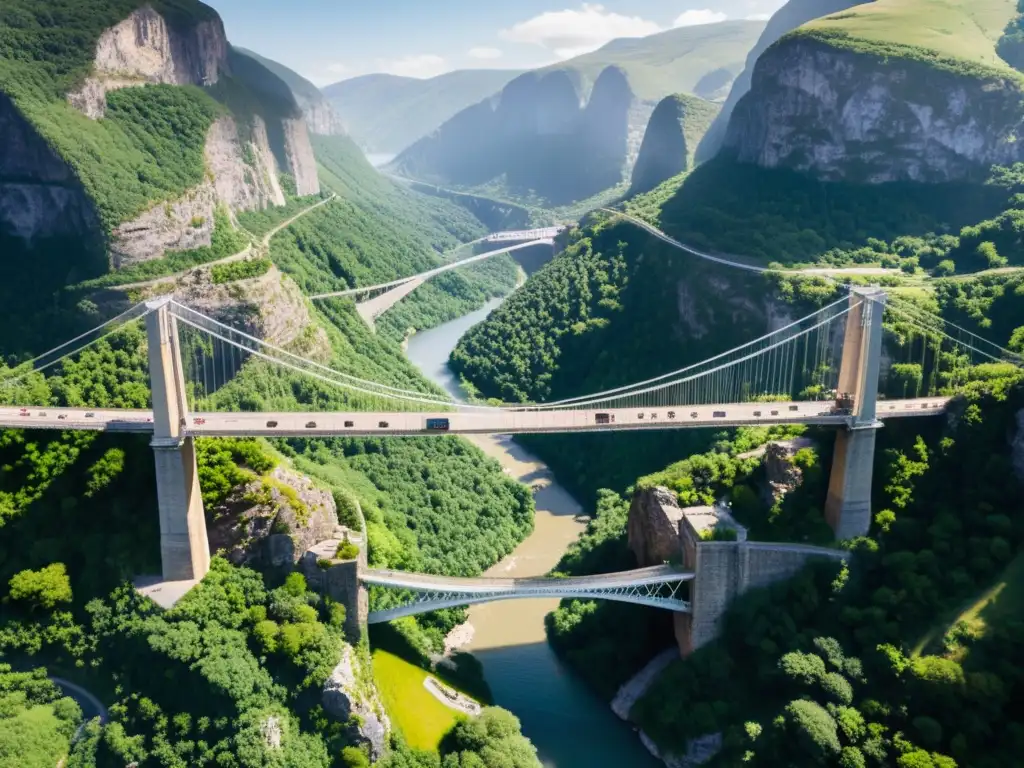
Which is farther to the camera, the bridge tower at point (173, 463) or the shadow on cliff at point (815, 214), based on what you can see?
the shadow on cliff at point (815, 214)

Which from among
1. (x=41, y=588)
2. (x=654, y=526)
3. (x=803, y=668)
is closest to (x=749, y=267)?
(x=654, y=526)

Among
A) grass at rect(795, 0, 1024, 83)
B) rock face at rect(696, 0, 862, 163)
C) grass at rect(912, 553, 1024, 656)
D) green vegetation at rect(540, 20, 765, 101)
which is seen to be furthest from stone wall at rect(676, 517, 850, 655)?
green vegetation at rect(540, 20, 765, 101)

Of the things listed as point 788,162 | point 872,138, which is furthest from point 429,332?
point 872,138

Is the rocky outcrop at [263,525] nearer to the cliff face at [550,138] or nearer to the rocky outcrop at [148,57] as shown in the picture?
the rocky outcrop at [148,57]

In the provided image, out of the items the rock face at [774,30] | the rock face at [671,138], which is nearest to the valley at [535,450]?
the rock face at [774,30]

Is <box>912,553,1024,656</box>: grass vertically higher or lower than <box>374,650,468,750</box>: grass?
higher

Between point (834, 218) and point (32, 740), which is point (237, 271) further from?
point (834, 218)

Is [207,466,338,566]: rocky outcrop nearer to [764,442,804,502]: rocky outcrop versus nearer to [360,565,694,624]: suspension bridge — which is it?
[360,565,694,624]: suspension bridge

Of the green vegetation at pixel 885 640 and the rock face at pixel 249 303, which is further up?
the rock face at pixel 249 303
